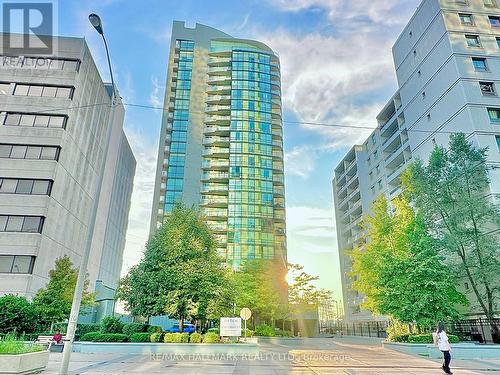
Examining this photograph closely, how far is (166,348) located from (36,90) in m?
34.7

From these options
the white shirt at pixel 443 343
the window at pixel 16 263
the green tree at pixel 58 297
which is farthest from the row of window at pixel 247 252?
the white shirt at pixel 443 343

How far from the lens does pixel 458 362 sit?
16078 mm

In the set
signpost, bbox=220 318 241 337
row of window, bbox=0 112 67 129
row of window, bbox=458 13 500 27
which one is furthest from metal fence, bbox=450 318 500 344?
row of window, bbox=0 112 67 129

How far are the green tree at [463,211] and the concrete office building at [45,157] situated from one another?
29.5m

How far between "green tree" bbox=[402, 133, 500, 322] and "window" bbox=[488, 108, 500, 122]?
275 inches

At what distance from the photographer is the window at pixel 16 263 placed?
101 ft

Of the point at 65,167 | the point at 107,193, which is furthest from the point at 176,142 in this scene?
the point at 65,167

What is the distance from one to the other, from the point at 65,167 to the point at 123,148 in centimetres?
3696

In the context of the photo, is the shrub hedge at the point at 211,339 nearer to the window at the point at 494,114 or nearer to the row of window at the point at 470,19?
the window at the point at 494,114

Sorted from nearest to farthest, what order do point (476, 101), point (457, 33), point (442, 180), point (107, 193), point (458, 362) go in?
point (458, 362) → point (442, 180) → point (476, 101) → point (457, 33) → point (107, 193)

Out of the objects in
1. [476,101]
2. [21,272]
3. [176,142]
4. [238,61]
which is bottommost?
[21,272]

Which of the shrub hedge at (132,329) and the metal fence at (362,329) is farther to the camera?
the metal fence at (362,329)

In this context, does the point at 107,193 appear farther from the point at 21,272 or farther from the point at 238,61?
the point at 238,61

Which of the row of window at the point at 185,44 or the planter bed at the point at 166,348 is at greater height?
the row of window at the point at 185,44
